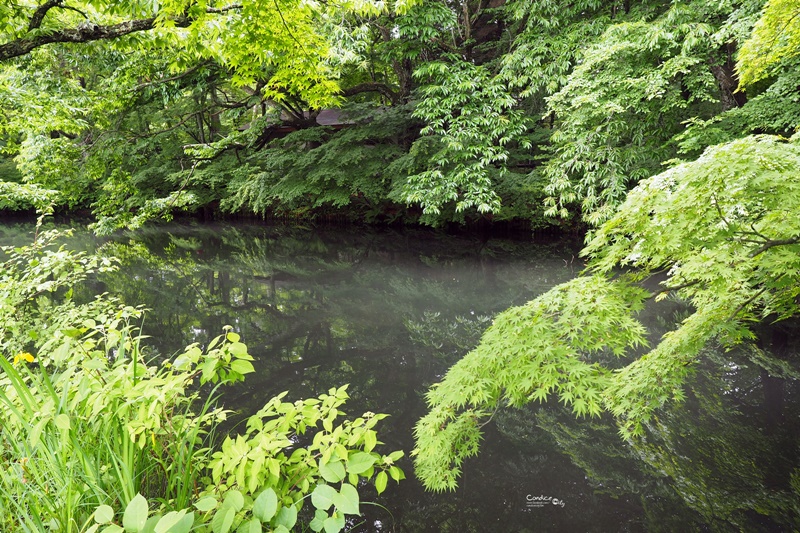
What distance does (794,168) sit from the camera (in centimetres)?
183

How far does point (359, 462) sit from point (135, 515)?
20.6 inches

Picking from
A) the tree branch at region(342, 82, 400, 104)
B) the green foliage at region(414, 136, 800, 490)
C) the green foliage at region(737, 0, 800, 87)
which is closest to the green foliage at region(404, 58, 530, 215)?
the tree branch at region(342, 82, 400, 104)

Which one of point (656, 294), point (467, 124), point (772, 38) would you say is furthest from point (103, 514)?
point (467, 124)

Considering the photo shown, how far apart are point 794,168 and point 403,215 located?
471 inches

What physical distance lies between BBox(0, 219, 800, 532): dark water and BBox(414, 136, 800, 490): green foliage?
0.82 meters

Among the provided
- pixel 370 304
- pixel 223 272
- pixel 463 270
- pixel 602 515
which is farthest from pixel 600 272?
pixel 223 272

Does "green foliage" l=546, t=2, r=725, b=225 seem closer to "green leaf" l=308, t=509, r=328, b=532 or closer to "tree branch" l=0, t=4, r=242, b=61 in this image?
"tree branch" l=0, t=4, r=242, b=61

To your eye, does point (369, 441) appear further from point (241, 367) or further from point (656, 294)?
point (656, 294)

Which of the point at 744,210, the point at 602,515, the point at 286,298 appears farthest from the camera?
A: the point at 286,298

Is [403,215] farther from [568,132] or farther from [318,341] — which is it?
[318,341]

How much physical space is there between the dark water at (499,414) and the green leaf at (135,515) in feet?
6.67

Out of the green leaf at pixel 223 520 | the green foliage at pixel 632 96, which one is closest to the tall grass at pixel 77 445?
the green leaf at pixel 223 520

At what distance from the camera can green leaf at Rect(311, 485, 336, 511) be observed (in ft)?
3.23

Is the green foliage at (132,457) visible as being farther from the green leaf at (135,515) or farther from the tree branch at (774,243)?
the tree branch at (774,243)
